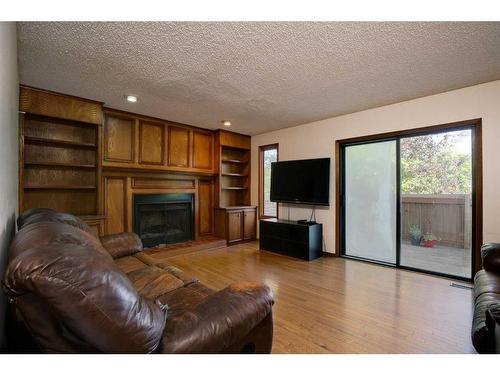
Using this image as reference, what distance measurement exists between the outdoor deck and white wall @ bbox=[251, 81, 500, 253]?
0.42 meters

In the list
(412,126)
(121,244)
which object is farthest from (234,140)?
(121,244)

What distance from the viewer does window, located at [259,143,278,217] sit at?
5.27 meters

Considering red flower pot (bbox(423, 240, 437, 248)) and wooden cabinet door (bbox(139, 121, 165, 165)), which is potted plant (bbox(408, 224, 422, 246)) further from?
wooden cabinet door (bbox(139, 121, 165, 165))

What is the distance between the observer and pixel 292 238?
4168 millimetres

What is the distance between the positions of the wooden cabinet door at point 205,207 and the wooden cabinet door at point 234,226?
1.51 ft

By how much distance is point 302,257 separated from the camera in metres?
4.00

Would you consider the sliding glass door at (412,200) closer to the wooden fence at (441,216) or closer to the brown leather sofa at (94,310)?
the wooden fence at (441,216)

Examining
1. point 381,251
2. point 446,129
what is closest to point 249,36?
point 446,129

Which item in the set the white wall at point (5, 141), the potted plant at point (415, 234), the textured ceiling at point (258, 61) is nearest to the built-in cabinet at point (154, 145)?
the textured ceiling at point (258, 61)

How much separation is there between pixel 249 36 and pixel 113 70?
1518 mm
